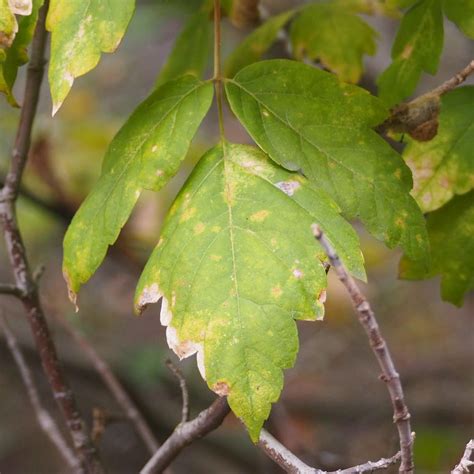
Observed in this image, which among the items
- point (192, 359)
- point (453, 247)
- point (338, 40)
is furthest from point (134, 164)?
point (192, 359)

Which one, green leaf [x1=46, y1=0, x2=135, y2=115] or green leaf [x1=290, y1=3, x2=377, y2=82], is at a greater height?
green leaf [x1=290, y1=3, x2=377, y2=82]

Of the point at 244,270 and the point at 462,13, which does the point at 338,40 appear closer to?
the point at 462,13

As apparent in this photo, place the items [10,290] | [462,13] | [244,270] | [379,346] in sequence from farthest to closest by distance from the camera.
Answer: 1. [10,290]
2. [462,13]
3. [244,270]
4. [379,346]

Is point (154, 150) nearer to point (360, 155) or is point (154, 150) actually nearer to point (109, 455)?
point (360, 155)

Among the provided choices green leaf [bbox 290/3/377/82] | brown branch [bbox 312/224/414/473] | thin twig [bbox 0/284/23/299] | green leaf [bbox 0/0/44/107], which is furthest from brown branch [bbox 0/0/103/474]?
brown branch [bbox 312/224/414/473]

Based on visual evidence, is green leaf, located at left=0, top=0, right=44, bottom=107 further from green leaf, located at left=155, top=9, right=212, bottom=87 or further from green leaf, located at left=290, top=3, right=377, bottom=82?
green leaf, located at left=290, top=3, right=377, bottom=82

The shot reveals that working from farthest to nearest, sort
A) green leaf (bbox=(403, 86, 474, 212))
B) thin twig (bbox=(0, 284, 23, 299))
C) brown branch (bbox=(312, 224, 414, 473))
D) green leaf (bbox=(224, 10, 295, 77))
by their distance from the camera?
green leaf (bbox=(224, 10, 295, 77)) → thin twig (bbox=(0, 284, 23, 299)) → green leaf (bbox=(403, 86, 474, 212)) → brown branch (bbox=(312, 224, 414, 473))

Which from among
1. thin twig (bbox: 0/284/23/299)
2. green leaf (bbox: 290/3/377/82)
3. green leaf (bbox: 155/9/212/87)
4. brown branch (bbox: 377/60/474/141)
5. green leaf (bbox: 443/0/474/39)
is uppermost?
green leaf (bbox: 155/9/212/87)

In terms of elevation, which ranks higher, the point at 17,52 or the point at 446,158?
the point at 17,52
